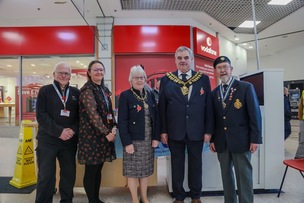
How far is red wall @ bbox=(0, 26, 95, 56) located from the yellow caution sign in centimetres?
365

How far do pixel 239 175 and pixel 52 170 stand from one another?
5.86ft

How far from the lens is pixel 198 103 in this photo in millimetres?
2012

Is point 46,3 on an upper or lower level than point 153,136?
upper

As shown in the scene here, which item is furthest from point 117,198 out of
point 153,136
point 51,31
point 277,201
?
point 51,31

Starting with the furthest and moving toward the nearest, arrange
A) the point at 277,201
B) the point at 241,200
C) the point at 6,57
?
the point at 6,57 → the point at 277,201 → the point at 241,200

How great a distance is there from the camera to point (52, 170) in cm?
208

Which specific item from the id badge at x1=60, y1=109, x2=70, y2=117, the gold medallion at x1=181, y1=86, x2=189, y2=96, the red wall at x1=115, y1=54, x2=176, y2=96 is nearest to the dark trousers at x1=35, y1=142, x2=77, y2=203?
the id badge at x1=60, y1=109, x2=70, y2=117

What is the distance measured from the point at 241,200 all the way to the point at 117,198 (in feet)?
4.62

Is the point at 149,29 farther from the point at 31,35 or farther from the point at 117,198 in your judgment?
the point at 117,198

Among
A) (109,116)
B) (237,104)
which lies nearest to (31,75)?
(109,116)

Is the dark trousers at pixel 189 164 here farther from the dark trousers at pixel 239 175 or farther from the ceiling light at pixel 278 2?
the ceiling light at pixel 278 2

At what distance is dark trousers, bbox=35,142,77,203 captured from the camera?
2039 mm

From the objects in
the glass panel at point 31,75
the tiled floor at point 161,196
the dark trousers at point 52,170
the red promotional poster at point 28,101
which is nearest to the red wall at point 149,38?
the glass panel at point 31,75

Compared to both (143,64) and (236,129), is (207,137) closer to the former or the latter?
(236,129)
